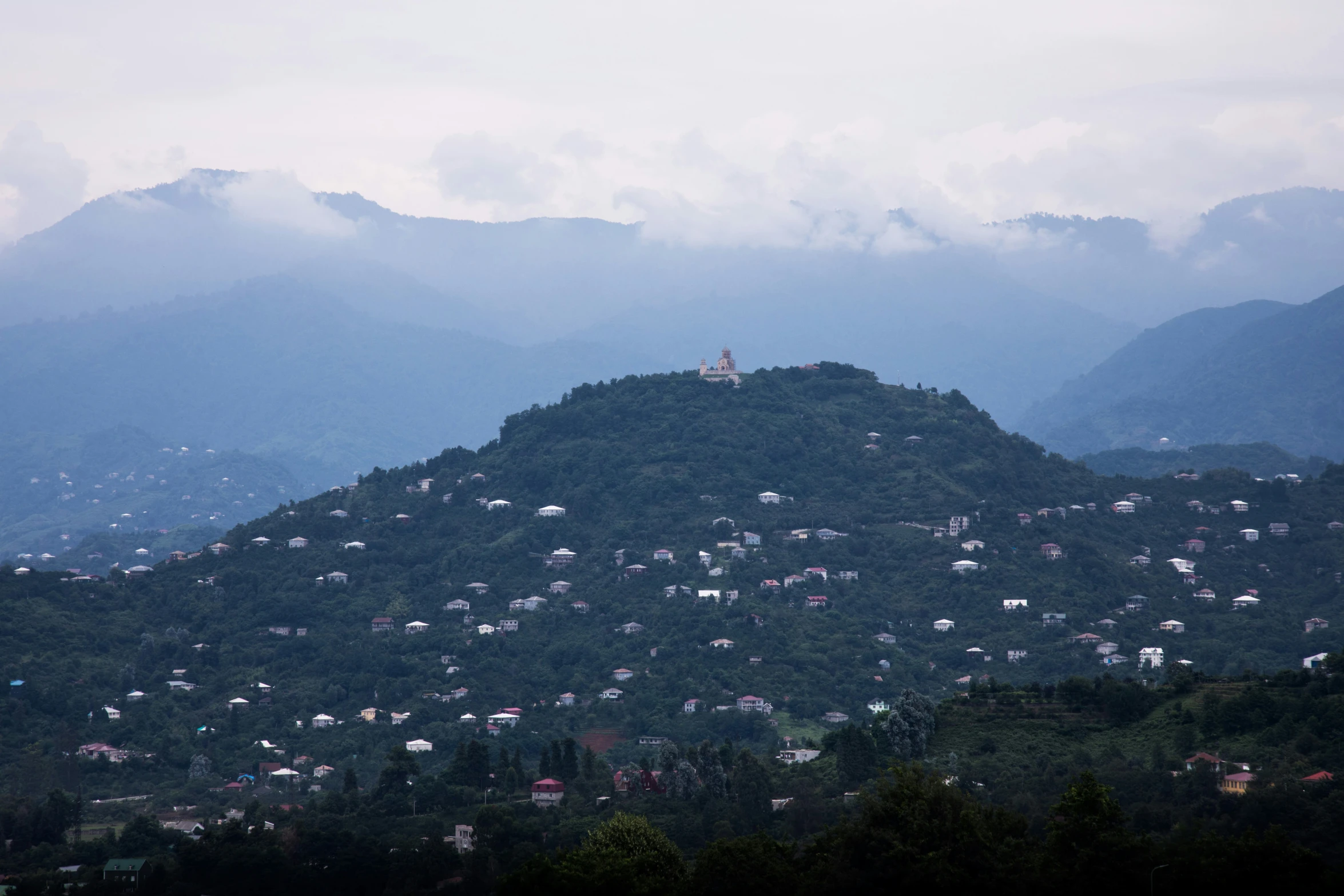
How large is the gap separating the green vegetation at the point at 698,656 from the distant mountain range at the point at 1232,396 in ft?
176

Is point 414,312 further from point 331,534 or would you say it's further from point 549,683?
point 549,683

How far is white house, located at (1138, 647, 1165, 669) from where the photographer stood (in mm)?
57594

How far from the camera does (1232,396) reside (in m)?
138

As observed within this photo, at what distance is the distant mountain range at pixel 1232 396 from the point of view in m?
130

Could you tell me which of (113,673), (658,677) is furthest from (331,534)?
(658,677)

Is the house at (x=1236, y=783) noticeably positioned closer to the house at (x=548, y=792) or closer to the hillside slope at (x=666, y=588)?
the house at (x=548, y=792)

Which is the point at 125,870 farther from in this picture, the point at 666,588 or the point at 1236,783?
the point at 666,588

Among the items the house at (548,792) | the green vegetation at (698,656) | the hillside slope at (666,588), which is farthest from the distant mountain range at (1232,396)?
the house at (548,792)

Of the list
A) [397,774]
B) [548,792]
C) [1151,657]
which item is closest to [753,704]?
[548,792]

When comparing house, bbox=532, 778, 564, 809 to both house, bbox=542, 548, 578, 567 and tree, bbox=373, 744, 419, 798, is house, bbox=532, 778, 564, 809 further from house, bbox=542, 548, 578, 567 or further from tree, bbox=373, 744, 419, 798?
house, bbox=542, 548, 578, 567

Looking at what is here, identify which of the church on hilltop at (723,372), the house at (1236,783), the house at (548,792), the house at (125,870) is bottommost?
the house at (1236,783)

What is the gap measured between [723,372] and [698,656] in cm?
3038

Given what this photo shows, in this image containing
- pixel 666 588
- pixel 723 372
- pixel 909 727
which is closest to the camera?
pixel 909 727

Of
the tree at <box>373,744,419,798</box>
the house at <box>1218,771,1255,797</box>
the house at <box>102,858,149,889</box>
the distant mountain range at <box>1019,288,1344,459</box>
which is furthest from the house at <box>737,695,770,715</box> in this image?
the distant mountain range at <box>1019,288,1344,459</box>
